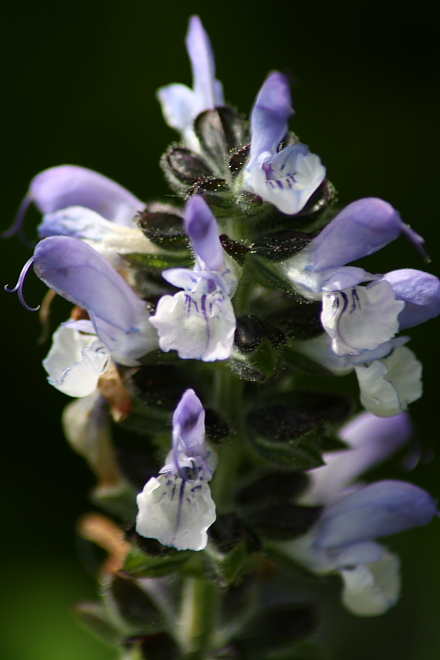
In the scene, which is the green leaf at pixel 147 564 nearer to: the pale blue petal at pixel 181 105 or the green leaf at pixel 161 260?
the green leaf at pixel 161 260

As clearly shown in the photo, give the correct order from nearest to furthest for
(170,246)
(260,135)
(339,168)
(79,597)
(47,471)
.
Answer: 1. (260,135)
2. (170,246)
3. (79,597)
4. (47,471)
5. (339,168)

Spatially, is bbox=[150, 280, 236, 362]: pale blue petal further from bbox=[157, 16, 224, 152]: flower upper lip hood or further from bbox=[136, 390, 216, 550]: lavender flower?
bbox=[157, 16, 224, 152]: flower upper lip hood

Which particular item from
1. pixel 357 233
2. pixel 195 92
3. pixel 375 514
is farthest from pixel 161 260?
pixel 375 514

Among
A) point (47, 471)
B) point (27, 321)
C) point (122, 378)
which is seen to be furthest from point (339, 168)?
point (122, 378)

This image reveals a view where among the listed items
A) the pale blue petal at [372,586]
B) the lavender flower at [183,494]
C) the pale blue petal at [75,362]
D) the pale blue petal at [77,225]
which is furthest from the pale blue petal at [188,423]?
the pale blue petal at [372,586]

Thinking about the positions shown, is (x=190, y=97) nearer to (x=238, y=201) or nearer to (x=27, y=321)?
(x=238, y=201)

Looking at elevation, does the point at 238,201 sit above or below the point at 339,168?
above

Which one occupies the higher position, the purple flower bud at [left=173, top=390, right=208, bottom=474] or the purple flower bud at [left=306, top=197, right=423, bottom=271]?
the purple flower bud at [left=306, top=197, right=423, bottom=271]

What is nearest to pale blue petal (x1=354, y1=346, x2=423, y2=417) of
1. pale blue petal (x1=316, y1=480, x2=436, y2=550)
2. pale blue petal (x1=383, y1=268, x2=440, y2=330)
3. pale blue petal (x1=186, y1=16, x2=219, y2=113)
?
pale blue petal (x1=383, y1=268, x2=440, y2=330)
